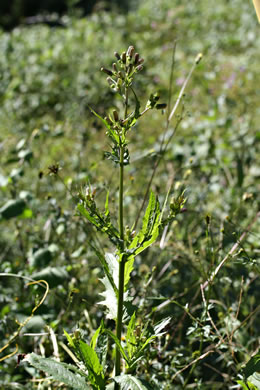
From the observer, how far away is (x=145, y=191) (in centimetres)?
232

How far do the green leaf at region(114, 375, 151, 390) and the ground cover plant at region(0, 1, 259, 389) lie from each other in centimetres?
2

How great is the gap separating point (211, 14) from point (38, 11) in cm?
383

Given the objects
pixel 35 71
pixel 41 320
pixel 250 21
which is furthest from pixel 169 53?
pixel 41 320

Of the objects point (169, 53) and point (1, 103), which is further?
point (169, 53)

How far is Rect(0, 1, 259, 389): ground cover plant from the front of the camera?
4.43 feet

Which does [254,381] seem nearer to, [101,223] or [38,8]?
[101,223]

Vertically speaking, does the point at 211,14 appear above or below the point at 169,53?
above

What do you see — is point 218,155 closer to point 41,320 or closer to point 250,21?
point 41,320

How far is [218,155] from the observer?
2672 mm

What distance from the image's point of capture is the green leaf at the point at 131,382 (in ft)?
3.11

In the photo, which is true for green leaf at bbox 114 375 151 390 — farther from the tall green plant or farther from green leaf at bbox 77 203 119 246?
green leaf at bbox 77 203 119 246

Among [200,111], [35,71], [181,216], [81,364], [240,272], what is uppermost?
[35,71]

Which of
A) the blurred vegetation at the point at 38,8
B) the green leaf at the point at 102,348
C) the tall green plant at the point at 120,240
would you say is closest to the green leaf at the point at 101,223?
the tall green plant at the point at 120,240

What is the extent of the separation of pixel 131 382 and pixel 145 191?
142cm
